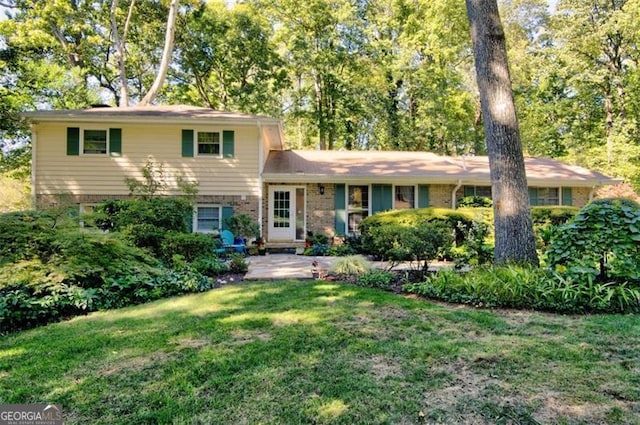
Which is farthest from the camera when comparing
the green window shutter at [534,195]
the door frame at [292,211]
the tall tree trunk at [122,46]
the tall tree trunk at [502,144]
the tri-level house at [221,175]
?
the tall tree trunk at [122,46]

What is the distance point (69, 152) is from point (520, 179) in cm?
1290

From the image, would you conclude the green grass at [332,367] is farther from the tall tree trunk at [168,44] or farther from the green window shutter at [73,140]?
the tall tree trunk at [168,44]

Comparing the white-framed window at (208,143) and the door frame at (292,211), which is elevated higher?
the white-framed window at (208,143)

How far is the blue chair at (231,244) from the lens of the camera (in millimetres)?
10413

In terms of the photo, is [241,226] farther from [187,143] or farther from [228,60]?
[228,60]

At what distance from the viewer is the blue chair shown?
10413 mm

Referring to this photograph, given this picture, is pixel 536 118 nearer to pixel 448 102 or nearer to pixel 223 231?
pixel 448 102

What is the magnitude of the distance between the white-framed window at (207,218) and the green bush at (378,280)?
680 cm

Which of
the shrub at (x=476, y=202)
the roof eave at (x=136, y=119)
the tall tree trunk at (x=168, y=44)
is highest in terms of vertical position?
the tall tree trunk at (x=168, y=44)

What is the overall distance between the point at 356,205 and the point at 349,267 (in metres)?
5.77

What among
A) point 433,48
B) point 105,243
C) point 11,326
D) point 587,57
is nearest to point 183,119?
point 105,243

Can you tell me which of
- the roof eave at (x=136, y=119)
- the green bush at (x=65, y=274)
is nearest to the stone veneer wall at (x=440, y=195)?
the roof eave at (x=136, y=119)

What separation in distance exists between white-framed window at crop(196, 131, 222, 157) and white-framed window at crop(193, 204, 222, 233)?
1805mm

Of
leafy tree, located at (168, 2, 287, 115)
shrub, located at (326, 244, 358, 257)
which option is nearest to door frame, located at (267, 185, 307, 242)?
shrub, located at (326, 244, 358, 257)
